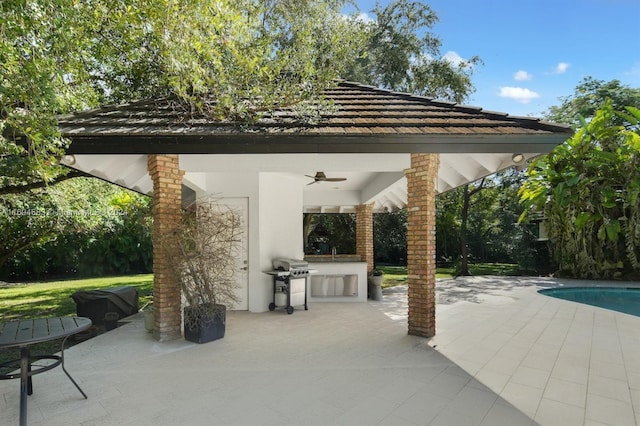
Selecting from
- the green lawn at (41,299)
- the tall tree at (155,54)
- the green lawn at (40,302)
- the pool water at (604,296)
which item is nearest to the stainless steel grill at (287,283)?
the tall tree at (155,54)

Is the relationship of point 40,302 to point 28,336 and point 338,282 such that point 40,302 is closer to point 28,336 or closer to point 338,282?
point 338,282

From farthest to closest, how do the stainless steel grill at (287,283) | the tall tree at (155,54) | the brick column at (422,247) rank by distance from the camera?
the stainless steel grill at (287,283)
the brick column at (422,247)
the tall tree at (155,54)

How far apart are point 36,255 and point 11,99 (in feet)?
67.4

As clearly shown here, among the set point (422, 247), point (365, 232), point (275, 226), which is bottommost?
point (422, 247)

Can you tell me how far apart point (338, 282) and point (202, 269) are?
4944mm

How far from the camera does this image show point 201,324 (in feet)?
19.0

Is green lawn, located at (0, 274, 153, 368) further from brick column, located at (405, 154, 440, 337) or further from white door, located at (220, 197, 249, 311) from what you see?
brick column, located at (405, 154, 440, 337)

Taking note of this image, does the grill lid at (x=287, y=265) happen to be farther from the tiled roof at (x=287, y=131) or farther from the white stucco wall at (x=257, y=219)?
the tiled roof at (x=287, y=131)

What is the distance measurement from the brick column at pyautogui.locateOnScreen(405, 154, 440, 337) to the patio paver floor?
37cm

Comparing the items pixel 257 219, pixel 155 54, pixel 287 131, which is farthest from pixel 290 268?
pixel 155 54

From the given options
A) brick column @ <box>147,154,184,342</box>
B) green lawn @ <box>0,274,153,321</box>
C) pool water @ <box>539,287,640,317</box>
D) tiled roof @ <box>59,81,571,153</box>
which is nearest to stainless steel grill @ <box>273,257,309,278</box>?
brick column @ <box>147,154,184,342</box>

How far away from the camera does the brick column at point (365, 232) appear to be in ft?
41.9

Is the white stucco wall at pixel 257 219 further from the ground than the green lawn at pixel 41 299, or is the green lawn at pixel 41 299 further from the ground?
the white stucco wall at pixel 257 219

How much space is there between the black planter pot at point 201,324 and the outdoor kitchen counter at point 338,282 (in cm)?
408
